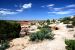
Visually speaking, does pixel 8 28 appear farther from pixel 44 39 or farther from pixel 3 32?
pixel 44 39

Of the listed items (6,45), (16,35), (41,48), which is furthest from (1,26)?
(41,48)

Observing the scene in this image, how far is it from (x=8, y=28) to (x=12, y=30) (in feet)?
1.92

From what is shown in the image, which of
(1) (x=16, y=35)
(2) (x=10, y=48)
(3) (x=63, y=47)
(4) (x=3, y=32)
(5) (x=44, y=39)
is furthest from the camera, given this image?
(1) (x=16, y=35)

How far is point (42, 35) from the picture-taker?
1503 cm

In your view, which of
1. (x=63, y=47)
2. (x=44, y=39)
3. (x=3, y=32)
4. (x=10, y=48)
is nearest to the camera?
(x=63, y=47)

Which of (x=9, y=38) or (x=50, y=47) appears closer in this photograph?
(x=50, y=47)

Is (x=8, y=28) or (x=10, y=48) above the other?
(x=8, y=28)

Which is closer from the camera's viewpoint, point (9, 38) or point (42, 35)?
point (42, 35)

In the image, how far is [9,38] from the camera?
17.7m

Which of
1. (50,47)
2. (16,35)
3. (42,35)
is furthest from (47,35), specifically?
(16,35)

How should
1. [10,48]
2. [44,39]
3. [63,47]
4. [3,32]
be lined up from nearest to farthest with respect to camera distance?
[63,47], [10,48], [44,39], [3,32]

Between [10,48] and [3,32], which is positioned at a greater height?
[3,32]

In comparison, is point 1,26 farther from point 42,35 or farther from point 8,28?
point 42,35

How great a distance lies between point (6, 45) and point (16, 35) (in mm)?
4930
